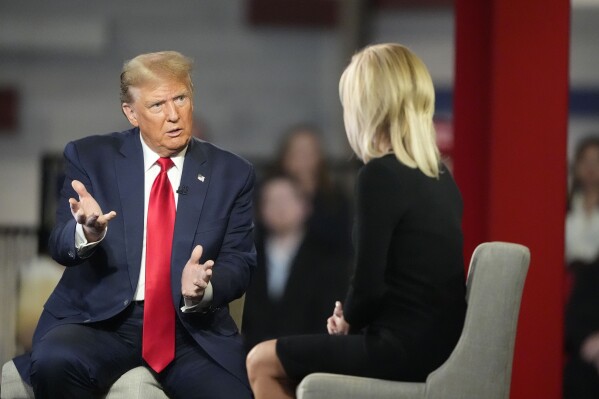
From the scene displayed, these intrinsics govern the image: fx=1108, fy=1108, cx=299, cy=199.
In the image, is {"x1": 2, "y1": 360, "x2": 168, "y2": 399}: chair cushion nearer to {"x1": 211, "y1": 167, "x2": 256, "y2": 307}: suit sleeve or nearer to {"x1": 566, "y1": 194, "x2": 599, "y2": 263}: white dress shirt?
{"x1": 211, "y1": 167, "x2": 256, "y2": 307}: suit sleeve

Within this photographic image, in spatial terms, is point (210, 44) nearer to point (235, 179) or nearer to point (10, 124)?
point (10, 124)

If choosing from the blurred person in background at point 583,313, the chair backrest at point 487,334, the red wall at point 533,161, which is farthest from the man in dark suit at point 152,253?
the blurred person in background at point 583,313

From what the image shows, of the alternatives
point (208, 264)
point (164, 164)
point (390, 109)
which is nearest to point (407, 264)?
point (390, 109)

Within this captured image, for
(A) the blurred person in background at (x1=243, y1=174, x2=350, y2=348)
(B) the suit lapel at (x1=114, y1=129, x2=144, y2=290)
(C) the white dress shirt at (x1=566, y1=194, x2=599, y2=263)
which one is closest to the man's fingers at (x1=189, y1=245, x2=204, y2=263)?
(B) the suit lapel at (x1=114, y1=129, x2=144, y2=290)

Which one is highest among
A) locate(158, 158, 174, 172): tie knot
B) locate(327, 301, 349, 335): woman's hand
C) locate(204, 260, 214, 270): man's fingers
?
locate(158, 158, 174, 172): tie knot

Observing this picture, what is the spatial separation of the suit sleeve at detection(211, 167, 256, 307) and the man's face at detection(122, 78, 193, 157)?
0.78 feet

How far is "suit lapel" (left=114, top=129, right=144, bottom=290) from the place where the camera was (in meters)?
3.06

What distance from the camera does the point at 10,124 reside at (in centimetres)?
956

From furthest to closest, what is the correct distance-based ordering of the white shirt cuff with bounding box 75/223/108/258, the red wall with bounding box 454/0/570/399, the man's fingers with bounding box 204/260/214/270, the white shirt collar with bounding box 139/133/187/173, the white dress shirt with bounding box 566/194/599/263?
the white dress shirt with bounding box 566/194/599/263 < the red wall with bounding box 454/0/570/399 < the white shirt collar with bounding box 139/133/187/173 < the white shirt cuff with bounding box 75/223/108/258 < the man's fingers with bounding box 204/260/214/270

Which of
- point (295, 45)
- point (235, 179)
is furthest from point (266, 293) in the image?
point (295, 45)

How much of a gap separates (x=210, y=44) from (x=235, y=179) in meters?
6.91

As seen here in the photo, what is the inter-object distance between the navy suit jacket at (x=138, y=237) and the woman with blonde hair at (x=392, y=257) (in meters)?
0.36

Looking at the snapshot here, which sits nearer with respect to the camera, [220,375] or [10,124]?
[220,375]

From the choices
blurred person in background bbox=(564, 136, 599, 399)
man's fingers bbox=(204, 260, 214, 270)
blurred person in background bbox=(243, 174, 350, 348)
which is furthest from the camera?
blurred person in background bbox=(243, 174, 350, 348)
